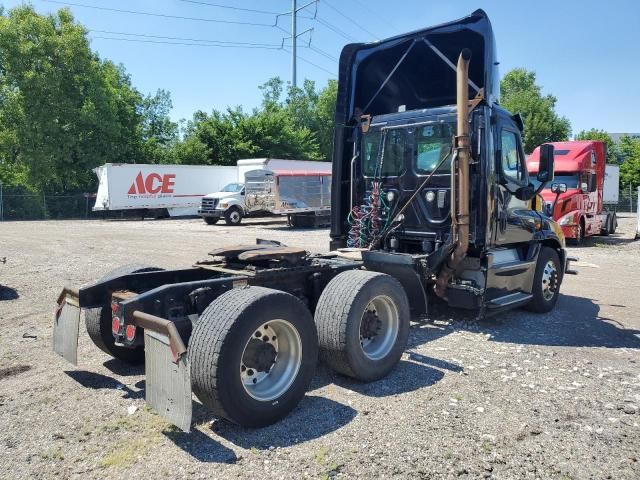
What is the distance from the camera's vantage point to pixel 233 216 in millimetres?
26734

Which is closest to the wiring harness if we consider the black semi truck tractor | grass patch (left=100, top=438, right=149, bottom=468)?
the black semi truck tractor

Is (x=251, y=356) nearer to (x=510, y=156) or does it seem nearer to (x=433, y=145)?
(x=433, y=145)

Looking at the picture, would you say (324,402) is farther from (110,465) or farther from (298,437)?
(110,465)

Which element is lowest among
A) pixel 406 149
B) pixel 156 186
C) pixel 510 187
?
pixel 510 187

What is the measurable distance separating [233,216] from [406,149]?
2081 cm

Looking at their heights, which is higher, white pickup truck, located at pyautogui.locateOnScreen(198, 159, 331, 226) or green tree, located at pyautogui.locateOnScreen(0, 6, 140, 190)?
green tree, located at pyautogui.locateOnScreen(0, 6, 140, 190)

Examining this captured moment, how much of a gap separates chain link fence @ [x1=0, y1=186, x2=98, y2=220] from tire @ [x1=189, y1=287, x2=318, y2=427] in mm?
35057

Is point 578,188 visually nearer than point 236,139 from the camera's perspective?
Yes

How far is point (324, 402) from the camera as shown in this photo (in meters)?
4.25

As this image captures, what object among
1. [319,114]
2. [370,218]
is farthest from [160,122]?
[370,218]

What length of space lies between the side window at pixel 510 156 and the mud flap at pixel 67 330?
5.00m

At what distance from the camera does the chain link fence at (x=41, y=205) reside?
33.9 meters

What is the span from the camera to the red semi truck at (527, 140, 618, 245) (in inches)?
629

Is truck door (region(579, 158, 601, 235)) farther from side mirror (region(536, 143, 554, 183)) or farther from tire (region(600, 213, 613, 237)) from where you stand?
side mirror (region(536, 143, 554, 183))
